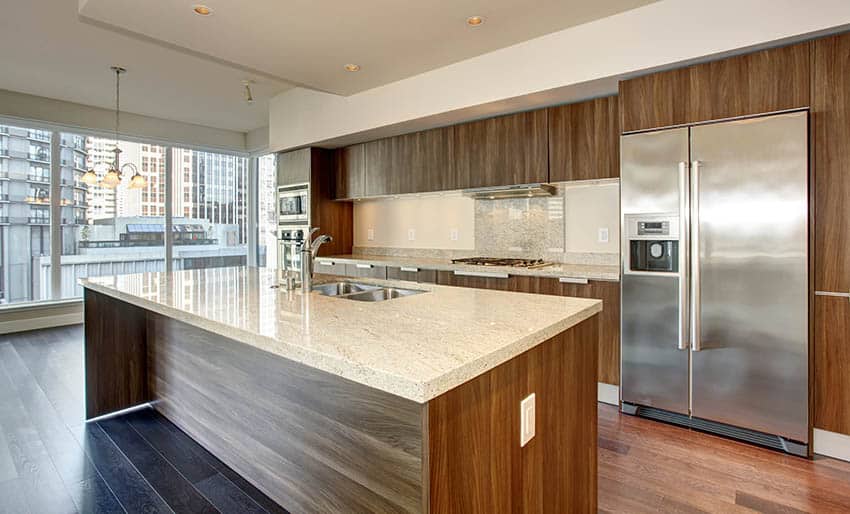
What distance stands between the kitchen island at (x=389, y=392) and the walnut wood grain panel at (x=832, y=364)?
4.86ft

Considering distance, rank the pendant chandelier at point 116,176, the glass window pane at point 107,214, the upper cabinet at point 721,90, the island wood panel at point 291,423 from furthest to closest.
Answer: the glass window pane at point 107,214 → the pendant chandelier at point 116,176 → the upper cabinet at point 721,90 → the island wood panel at point 291,423

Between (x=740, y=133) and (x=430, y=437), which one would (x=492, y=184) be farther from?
(x=430, y=437)

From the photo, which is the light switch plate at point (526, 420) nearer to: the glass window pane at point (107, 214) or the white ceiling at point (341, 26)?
the white ceiling at point (341, 26)

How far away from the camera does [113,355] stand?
2.70 meters

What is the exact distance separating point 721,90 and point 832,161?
642 mm

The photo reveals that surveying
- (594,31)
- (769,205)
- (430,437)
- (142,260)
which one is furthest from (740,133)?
(142,260)

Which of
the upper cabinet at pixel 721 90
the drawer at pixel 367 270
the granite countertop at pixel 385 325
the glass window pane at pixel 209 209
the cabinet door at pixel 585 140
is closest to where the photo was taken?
the granite countertop at pixel 385 325

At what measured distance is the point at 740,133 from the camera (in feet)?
7.75

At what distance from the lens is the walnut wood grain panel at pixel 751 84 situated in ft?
7.34

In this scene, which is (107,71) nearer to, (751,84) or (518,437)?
(518,437)

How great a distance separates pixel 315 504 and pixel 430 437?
0.96 meters

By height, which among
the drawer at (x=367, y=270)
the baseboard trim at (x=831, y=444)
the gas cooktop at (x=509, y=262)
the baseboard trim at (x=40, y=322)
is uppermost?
the gas cooktop at (x=509, y=262)

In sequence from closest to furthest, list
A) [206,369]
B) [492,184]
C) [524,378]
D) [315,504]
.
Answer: [524,378]
[315,504]
[206,369]
[492,184]

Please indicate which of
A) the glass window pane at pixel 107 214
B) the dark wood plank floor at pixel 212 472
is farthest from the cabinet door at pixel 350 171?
the dark wood plank floor at pixel 212 472
